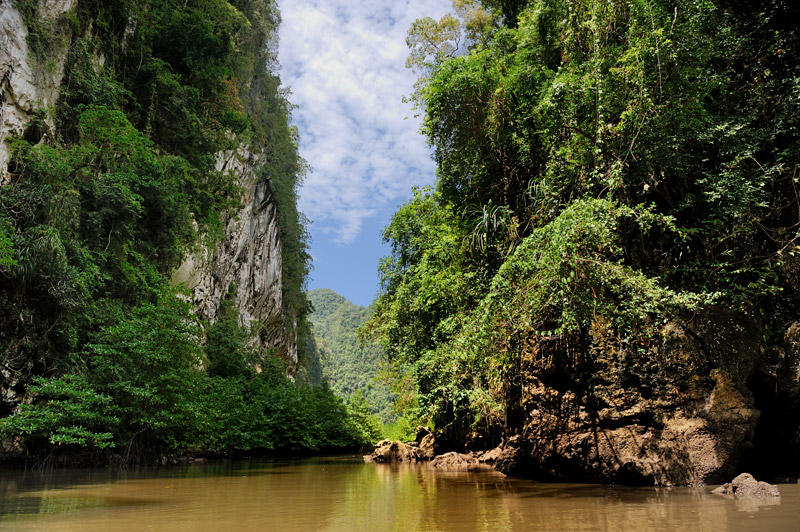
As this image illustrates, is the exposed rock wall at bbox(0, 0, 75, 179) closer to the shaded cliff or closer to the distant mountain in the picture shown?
the shaded cliff

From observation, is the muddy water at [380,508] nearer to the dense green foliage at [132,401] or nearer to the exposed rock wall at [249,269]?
the dense green foliage at [132,401]

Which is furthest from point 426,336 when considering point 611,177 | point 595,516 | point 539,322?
point 595,516

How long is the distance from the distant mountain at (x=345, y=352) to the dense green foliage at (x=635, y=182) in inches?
978

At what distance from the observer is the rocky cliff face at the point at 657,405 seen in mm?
6078

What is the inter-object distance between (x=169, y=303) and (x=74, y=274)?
2.34 metres

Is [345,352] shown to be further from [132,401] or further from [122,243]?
[132,401]

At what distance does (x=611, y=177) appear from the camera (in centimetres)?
742

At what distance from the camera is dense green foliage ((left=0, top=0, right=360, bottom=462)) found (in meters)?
9.54

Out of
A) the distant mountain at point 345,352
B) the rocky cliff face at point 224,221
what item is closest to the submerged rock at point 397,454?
the rocky cliff face at point 224,221

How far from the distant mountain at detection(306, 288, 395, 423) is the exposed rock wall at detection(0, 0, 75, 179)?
24700 millimetres

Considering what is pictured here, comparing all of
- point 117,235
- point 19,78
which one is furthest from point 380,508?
point 19,78

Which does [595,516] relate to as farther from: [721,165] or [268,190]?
[268,190]

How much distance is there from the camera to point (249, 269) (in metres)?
26.1

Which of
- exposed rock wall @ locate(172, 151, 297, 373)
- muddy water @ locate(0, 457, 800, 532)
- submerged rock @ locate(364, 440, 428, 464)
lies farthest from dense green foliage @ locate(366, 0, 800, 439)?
exposed rock wall @ locate(172, 151, 297, 373)
